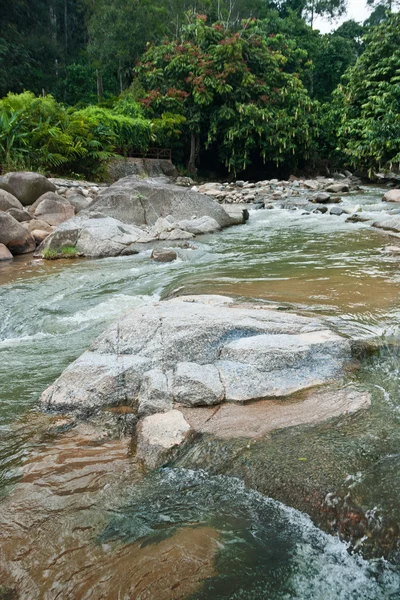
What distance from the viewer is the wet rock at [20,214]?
→ 972 cm

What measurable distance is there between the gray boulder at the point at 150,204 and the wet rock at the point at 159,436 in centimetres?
806

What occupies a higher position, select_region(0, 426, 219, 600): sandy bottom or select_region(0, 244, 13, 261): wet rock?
select_region(0, 244, 13, 261): wet rock

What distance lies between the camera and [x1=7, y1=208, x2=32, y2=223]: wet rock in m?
9.72

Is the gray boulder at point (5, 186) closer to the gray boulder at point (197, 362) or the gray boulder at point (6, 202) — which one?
the gray boulder at point (6, 202)

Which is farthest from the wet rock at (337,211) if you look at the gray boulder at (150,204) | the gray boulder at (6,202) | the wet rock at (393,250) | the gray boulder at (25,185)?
the gray boulder at (6,202)

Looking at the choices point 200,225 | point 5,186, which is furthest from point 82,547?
point 5,186

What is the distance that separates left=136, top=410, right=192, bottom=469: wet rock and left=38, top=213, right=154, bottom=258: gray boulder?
236 inches

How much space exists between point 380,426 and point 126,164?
2066 cm

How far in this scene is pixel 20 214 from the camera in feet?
32.2

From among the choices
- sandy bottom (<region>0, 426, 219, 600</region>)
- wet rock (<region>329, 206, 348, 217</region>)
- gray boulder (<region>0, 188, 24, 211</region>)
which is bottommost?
sandy bottom (<region>0, 426, 219, 600</region>)

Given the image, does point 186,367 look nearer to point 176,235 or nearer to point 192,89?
point 176,235

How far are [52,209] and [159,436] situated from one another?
360 inches

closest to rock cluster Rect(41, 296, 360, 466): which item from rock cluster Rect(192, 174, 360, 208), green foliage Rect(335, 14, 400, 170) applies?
rock cluster Rect(192, 174, 360, 208)

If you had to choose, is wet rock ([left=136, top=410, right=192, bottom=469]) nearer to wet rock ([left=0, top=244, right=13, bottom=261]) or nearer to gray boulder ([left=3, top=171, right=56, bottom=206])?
wet rock ([left=0, top=244, right=13, bottom=261])
